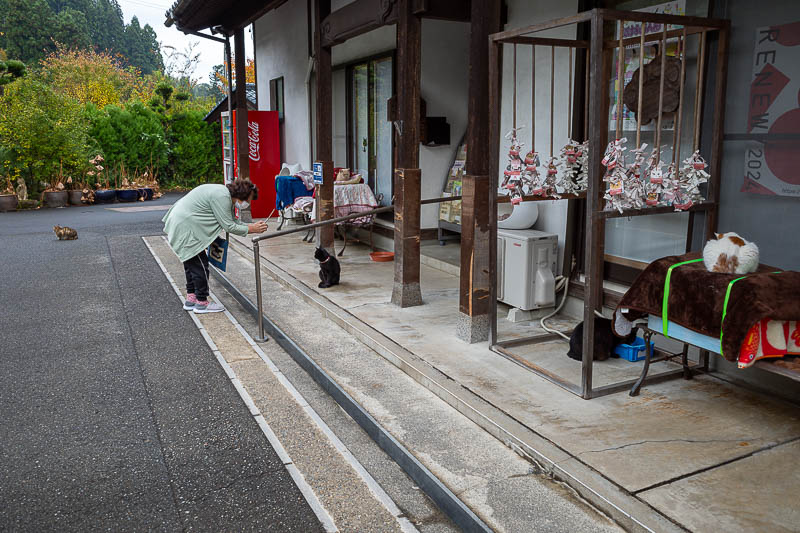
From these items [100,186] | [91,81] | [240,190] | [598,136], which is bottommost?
[100,186]

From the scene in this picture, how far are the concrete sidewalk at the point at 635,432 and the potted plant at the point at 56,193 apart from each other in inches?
542

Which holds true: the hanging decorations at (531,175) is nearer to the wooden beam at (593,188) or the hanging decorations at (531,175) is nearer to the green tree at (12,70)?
the wooden beam at (593,188)

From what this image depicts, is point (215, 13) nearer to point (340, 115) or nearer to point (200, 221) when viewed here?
point (340, 115)

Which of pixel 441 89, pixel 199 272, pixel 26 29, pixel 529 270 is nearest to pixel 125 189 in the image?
pixel 441 89

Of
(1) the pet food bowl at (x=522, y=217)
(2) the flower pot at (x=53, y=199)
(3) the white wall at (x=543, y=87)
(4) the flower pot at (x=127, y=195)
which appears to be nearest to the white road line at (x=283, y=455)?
(1) the pet food bowl at (x=522, y=217)

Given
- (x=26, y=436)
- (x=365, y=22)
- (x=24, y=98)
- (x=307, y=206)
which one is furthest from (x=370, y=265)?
(x=24, y=98)

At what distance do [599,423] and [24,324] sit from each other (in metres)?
5.54

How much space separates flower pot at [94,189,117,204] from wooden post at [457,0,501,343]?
14986 millimetres

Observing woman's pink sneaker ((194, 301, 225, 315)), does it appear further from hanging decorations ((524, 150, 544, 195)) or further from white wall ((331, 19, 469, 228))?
hanging decorations ((524, 150, 544, 195))

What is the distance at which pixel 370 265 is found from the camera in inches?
340

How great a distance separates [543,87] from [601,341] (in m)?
2.64

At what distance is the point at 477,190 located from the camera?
203 inches

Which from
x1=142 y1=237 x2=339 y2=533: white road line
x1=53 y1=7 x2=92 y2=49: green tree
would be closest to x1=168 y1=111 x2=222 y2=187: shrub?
x1=142 y1=237 x2=339 y2=533: white road line

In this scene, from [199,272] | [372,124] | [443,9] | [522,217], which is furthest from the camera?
[372,124]
